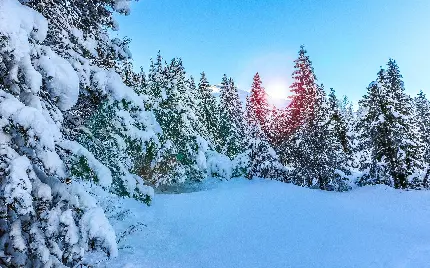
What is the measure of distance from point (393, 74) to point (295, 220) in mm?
27370

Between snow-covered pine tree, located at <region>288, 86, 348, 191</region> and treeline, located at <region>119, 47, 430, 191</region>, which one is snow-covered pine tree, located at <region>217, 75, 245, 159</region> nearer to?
treeline, located at <region>119, 47, 430, 191</region>

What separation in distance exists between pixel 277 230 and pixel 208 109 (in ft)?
92.2

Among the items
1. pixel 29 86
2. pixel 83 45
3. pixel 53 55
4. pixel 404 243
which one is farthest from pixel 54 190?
pixel 404 243

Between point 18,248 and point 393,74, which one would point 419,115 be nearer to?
point 393,74

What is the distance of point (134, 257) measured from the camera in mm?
8641

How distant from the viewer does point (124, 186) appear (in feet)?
17.5

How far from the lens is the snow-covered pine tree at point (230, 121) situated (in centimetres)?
3466

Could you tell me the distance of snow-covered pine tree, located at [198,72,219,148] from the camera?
36.4m

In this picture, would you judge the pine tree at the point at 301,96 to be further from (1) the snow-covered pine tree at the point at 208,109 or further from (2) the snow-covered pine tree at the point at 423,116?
(2) the snow-covered pine tree at the point at 423,116

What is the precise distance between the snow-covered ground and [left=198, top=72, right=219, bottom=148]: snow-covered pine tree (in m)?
20.8

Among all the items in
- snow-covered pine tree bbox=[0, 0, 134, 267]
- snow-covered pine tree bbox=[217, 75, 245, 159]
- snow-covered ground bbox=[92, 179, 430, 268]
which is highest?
snow-covered pine tree bbox=[217, 75, 245, 159]

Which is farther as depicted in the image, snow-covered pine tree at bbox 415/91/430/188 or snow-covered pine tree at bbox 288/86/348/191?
snow-covered pine tree at bbox 415/91/430/188

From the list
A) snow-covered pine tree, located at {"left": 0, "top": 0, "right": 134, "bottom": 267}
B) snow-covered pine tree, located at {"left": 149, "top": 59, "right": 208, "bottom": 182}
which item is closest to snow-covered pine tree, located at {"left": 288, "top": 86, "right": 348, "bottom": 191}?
snow-covered pine tree, located at {"left": 149, "top": 59, "right": 208, "bottom": 182}

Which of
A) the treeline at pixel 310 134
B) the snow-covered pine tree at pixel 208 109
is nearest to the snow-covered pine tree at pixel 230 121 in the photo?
the treeline at pixel 310 134
